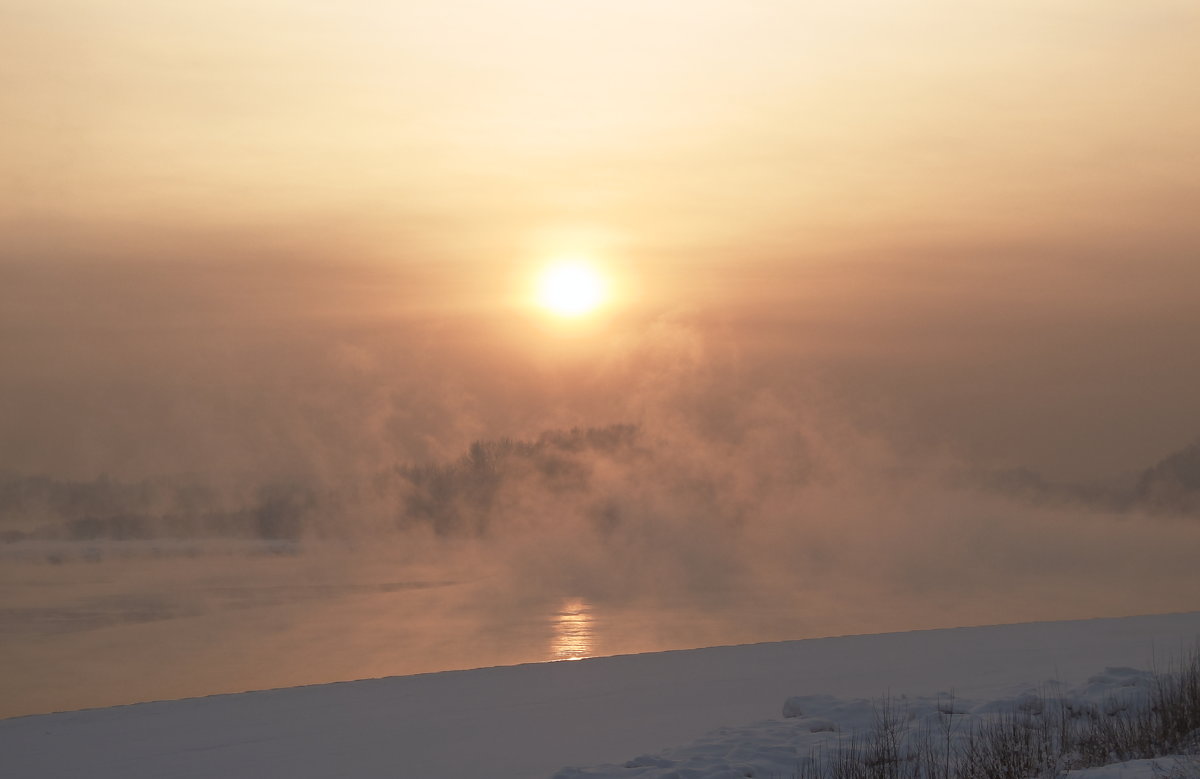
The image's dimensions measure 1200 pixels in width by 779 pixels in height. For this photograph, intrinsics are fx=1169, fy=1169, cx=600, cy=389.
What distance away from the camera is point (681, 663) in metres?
16.8

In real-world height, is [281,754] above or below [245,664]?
below

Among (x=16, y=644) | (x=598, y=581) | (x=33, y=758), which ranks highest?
(x=598, y=581)

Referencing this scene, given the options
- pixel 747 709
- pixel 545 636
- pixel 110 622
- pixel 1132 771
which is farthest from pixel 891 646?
pixel 110 622

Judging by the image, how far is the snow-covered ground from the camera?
33.5ft

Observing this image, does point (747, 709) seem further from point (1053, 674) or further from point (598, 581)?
point (598, 581)

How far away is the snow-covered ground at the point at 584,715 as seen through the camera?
10211 mm

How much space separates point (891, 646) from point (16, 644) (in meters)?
22.9

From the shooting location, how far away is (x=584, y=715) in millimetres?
12727

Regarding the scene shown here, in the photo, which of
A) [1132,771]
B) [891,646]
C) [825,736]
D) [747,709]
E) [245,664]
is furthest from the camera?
[245,664]

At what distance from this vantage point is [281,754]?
36.1ft

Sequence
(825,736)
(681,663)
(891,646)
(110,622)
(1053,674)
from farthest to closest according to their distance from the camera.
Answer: (110,622) → (891,646) → (681,663) → (1053,674) → (825,736)

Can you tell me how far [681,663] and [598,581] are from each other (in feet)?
135

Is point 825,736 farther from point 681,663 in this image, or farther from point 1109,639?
point 1109,639

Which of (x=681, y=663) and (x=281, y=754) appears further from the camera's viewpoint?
(x=681, y=663)
